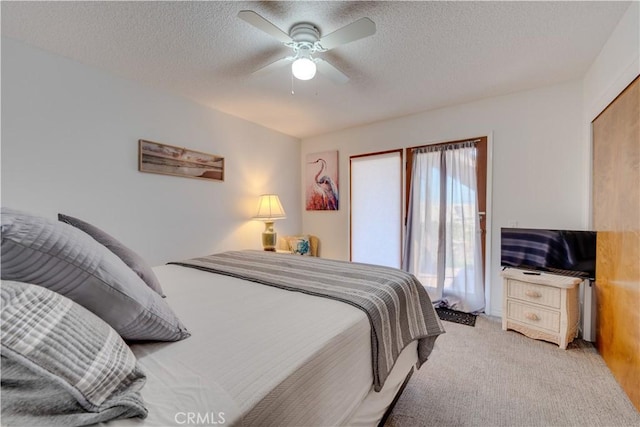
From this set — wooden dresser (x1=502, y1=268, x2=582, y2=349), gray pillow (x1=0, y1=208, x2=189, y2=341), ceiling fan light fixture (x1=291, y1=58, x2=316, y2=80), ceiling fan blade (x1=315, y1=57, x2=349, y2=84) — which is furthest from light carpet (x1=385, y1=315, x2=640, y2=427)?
ceiling fan blade (x1=315, y1=57, x2=349, y2=84)

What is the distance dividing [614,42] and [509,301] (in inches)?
85.0

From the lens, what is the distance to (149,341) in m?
0.88

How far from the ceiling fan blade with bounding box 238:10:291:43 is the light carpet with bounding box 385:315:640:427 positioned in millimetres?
2410

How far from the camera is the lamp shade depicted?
3586 millimetres

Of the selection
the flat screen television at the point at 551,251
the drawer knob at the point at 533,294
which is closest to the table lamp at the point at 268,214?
the flat screen television at the point at 551,251

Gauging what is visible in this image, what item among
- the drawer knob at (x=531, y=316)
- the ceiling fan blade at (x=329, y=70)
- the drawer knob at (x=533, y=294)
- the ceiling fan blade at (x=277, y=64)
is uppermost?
the ceiling fan blade at (x=277, y=64)

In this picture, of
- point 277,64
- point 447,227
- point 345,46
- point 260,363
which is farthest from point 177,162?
point 447,227

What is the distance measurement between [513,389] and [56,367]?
2.32 meters

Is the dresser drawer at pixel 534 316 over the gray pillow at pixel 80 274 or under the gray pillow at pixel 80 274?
under

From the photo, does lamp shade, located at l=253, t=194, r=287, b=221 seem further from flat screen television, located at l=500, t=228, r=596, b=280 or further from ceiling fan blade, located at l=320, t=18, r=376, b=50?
flat screen television, located at l=500, t=228, r=596, b=280

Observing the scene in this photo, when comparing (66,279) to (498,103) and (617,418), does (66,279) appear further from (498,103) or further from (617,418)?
(498,103)

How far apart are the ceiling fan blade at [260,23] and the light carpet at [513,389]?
2.41 m

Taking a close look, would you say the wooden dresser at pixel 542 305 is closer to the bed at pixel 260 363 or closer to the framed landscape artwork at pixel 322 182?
the bed at pixel 260 363

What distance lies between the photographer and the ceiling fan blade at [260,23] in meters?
1.47
